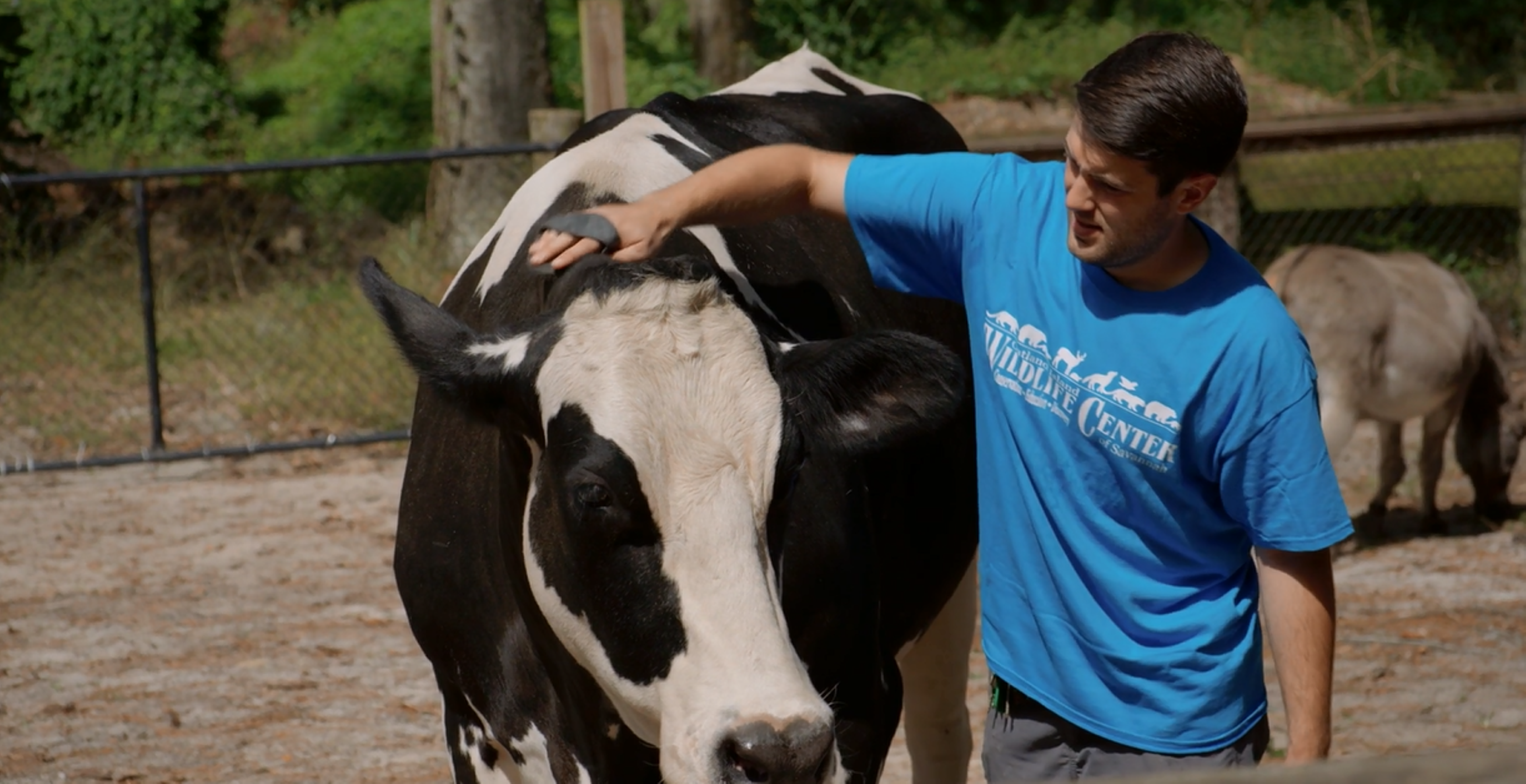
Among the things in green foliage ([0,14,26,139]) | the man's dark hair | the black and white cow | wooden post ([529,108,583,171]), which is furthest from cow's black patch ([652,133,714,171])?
green foliage ([0,14,26,139])

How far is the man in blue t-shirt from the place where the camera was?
2346 millimetres

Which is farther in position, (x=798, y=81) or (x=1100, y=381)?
(x=798, y=81)

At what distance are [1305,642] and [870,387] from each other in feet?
2.67

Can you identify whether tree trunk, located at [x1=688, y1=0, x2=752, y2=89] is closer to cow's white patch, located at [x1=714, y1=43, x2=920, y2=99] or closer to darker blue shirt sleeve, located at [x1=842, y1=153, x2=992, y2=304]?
cow's white patch, located at [x1=714, y1=43, x2=920, y2=99]

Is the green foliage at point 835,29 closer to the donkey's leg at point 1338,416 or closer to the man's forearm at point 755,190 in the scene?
the donkey's leg at point 1338,416

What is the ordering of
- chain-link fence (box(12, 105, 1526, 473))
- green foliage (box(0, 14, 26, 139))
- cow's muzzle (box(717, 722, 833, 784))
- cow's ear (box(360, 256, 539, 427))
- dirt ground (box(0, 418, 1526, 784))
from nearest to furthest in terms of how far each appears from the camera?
1. cow's muzzle (box(717, 722, 833, 784))
2. cow's ear (box(360, 256, 539, 427))
3. dirt ground (box(0, 418, 1526, 784))
4. chain-link fence (box(12, 105, 1526, 473))
5. green foliage (box(0, 14, 26, 139))

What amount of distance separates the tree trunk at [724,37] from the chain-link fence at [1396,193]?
5.37 metres

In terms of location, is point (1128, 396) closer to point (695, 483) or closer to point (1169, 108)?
point (1169, 108)

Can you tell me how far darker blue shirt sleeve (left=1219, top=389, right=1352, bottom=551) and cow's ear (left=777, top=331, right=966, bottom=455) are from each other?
1.78 feet

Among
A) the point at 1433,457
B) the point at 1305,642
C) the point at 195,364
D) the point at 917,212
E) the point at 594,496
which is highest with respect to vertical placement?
the point at 917,212

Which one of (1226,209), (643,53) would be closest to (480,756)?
(1226,209)

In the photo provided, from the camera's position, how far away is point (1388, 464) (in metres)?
7.32

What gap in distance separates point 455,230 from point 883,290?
7.10m

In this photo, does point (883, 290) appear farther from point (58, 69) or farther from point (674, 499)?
point (58, 69)
